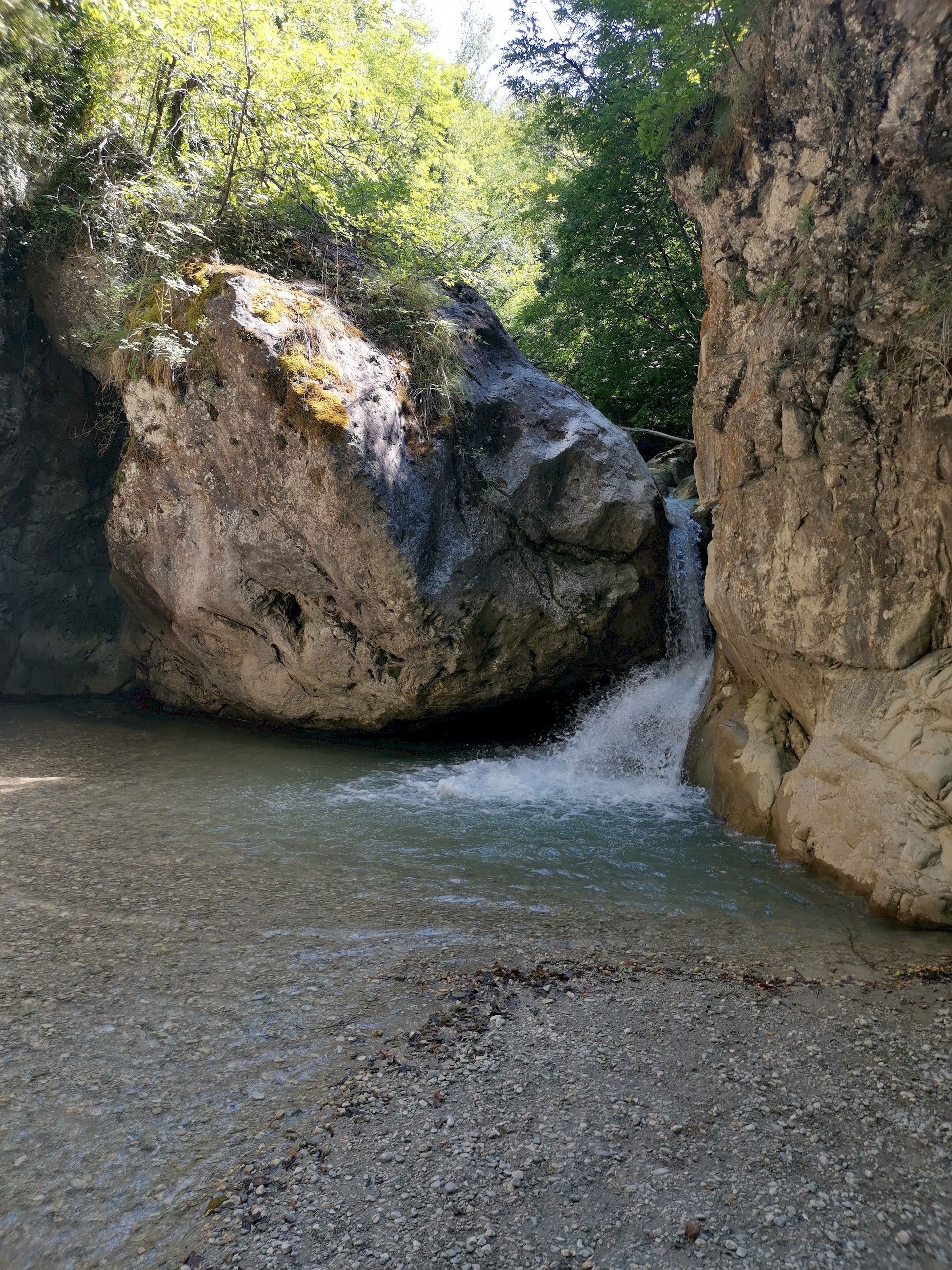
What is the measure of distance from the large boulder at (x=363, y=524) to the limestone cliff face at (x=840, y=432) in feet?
7.46

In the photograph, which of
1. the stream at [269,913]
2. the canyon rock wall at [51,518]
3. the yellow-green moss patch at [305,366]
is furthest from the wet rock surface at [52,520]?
the yellow-green moss patch at [305,366]

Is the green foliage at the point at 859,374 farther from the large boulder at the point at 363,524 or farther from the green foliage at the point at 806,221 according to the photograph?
the large boulder at the point at 363,524

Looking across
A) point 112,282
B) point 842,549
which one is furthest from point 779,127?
point 112,282

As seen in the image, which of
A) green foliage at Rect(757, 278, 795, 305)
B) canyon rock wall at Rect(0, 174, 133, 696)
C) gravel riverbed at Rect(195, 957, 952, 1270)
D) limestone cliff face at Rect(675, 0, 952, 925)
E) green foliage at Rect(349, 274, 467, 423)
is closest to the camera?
gravel riverbed at Rect(195, 957, 952, 1270)

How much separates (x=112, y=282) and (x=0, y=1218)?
31.7 ft

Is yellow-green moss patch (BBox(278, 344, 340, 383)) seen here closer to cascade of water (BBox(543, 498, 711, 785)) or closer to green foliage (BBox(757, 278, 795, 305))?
green foliage (BBox(757, 278, 795, 305))

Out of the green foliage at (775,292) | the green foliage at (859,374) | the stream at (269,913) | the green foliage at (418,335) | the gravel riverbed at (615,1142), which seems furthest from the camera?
the green foliage at (418,335)

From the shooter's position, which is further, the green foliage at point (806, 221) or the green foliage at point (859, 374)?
the green foliage at point (806, 221)

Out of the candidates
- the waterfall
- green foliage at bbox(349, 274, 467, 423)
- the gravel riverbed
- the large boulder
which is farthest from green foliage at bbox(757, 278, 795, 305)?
the gravel riverbed

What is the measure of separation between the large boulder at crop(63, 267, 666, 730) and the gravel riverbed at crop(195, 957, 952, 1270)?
5.47 m

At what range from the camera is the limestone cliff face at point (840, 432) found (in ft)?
17.5

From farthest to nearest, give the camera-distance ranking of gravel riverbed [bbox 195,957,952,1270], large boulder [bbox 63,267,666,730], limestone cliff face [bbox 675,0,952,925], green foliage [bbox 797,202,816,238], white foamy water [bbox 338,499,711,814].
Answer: large boulder [bbox 63,267,666,730] < white foamy water [bbox 338,499,711,814] < green foliage [bbox 797,202,816,238] < limestone cliff face [bbox 675,0,952,925] < gravel riverbed [bbox 195,957,952,1270]

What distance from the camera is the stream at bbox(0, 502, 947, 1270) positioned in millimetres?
2947

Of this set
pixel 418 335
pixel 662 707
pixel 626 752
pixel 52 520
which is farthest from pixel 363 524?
pixel 52 520
